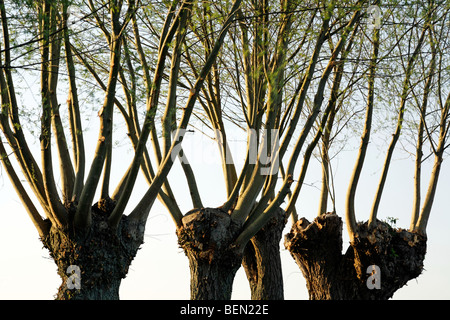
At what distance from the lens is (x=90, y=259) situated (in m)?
8.37

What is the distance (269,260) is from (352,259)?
5.58 feet

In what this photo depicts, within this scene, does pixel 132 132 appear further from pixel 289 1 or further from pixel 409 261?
pixel 409 261

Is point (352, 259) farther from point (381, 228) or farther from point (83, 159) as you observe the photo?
→ point (83, 159)

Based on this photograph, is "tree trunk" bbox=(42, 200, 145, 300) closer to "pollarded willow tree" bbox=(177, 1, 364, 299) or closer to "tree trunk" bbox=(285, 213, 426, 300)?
"pollarded willow tree" bbox=(177, 1, 364, 299)

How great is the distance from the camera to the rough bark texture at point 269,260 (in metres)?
11.3

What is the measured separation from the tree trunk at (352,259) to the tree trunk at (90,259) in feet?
14.1

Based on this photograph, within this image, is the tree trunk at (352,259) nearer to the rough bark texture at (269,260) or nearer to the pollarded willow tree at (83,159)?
the rough bark texture at (269,260)

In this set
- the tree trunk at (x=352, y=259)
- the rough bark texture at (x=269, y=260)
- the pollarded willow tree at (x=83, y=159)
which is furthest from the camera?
the tree trunk at (x=352, y=259)

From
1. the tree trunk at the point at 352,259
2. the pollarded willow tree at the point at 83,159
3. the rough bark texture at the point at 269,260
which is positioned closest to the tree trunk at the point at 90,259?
the pollarded willow tree at the point at 83,159

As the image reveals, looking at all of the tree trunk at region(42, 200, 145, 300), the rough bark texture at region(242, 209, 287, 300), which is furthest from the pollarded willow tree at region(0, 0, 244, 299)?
the rough bark texture at region(242, 209, 287, 300)

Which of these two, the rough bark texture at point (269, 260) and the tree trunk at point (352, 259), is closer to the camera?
the rough bark texture at point (269, 260)

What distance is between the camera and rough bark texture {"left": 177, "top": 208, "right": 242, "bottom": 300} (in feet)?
31.4

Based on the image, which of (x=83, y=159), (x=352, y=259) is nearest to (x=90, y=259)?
(x=83, y=159)

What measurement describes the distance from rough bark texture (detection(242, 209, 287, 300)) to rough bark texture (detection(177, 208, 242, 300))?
66.1 inches
